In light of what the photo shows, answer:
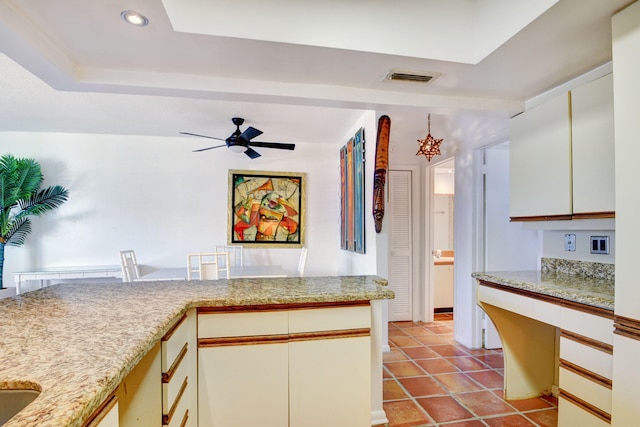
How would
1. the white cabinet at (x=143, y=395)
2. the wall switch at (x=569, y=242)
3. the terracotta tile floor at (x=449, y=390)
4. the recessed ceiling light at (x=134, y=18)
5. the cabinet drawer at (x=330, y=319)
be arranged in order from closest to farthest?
the white cabinet at (x=143, y=395) < the recessed ceiling light at (x=134, y=18) < the cabinet drawer at (x=330, y=319) < the terracotta tile floor at (x=449, y=390) < the wall switch at (x=569, y=242)

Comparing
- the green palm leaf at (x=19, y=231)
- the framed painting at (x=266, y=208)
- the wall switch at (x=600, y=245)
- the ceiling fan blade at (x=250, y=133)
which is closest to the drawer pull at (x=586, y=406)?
the wall switch at (x=600, y=245)

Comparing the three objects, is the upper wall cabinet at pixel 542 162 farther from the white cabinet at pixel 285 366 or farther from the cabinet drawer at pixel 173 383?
the cabinet drawer at pixel 173 383

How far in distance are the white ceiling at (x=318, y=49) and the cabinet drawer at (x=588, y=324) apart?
1.38 metres

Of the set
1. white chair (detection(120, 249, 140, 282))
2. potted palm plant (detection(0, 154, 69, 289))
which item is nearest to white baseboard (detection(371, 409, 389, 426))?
white chair (detection(120, 249, 140, 282))

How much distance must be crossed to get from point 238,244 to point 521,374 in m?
3.48

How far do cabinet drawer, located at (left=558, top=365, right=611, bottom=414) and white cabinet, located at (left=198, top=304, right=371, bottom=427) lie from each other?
106 centimetres

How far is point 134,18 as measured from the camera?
57.7 inches

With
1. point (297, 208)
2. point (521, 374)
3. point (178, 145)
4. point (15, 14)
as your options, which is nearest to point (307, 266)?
point (297, 208)

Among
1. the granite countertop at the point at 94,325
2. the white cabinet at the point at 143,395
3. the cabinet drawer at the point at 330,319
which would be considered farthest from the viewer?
the cabinet drawer at the point at 330,319

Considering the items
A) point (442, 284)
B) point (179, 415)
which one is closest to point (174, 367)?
point (179, 415)

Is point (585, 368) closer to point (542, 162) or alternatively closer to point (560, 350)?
point (560, 350)

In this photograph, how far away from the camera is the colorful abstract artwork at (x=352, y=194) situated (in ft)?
11.4

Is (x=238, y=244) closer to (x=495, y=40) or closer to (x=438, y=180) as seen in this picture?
(x=438, y=180)

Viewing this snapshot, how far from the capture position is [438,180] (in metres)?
5.46
